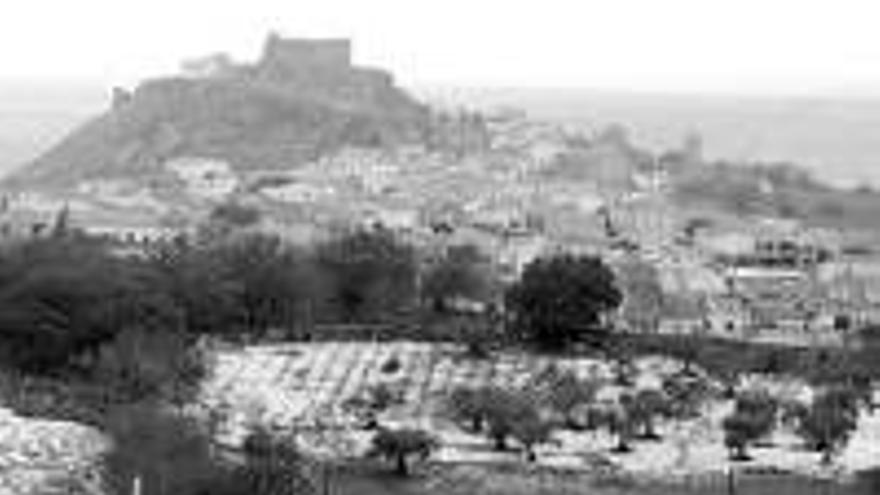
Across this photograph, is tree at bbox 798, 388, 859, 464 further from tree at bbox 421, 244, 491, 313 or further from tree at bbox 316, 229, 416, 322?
tree at bbox 421, 244, 491, 313

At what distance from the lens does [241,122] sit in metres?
61.5

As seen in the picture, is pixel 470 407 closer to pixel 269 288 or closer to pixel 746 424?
pixel 746 424

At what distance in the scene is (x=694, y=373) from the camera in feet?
86.1

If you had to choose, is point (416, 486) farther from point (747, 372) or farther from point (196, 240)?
point (196, 240)

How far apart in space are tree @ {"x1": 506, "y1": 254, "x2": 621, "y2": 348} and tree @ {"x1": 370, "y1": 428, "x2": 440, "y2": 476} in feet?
25.6

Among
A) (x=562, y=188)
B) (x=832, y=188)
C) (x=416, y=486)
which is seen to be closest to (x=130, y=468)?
(x=416, y=486)

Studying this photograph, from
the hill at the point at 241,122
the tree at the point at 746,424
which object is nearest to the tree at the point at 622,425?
the tree at the point at 746,424

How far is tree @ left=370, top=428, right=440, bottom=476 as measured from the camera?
65.7 feet

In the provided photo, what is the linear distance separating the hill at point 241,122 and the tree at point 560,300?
29.3m

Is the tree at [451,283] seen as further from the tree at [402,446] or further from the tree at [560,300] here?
the tree at [402,446]

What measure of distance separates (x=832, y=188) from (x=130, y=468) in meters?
49.8

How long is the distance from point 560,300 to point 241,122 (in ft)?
114

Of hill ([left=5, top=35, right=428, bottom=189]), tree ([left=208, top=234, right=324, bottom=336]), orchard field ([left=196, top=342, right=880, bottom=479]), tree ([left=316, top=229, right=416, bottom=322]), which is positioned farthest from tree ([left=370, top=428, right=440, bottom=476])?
A: hill ([left=5, top=35, right=428, bottom=189])

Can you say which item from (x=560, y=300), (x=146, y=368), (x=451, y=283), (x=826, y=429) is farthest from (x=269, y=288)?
(x=826, y=429)
